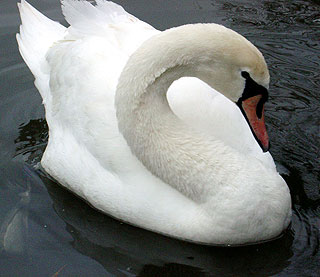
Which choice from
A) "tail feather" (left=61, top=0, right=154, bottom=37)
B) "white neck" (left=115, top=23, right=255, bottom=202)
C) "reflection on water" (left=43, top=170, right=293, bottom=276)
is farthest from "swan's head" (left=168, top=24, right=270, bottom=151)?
"tail feather" (left=61, top=0, right=154, bottom=37)

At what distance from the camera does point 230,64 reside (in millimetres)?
4605

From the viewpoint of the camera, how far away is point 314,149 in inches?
250

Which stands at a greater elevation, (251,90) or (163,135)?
(251,90)

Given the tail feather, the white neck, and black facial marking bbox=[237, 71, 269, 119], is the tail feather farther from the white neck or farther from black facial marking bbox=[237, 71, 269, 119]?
black facial marking bbox=[237, 71, 269, 119]

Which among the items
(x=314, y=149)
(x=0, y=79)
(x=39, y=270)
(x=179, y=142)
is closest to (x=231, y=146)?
(x=179, y=142)

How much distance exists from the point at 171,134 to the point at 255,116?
2.12 ft

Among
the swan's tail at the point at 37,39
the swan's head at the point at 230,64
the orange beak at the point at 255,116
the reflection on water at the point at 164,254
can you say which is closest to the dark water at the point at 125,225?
the reflection on water at the point at 164,254

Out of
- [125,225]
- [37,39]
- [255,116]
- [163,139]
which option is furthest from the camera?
[37,39]

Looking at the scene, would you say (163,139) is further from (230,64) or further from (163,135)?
(230,64)

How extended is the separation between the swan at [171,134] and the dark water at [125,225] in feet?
0.51

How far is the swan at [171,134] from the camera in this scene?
15.3 feet

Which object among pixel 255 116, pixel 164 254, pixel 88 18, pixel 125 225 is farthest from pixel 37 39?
pixel 255 116

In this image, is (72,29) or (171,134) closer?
(171,134)

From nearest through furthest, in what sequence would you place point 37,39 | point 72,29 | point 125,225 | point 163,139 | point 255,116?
1. point 255,116
2. point 163,139
3. point 125,225
4. point 72,29
5. point 37,39
